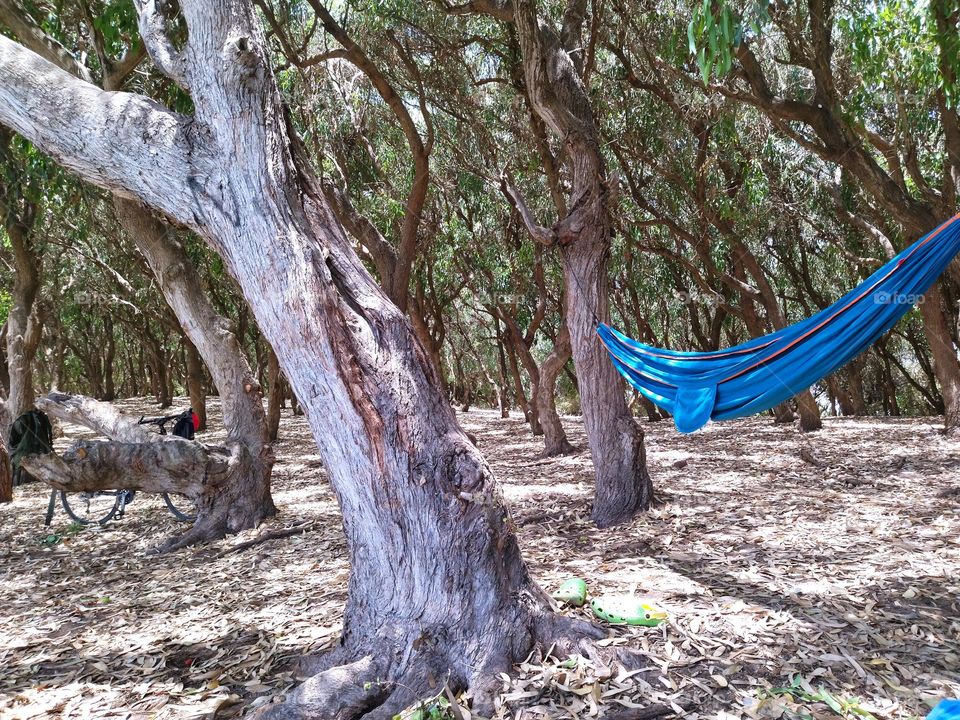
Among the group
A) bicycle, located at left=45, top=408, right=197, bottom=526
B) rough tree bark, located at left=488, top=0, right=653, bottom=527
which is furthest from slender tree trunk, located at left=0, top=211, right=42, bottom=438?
rough tree bark, located at left=488, top=0, right=653, bottom=527

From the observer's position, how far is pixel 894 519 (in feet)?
12.8

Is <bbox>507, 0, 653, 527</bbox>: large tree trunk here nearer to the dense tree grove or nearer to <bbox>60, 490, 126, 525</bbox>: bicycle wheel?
the dense tree grove

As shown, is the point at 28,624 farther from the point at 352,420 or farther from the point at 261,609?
the point at 352,420

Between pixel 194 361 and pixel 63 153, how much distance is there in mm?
8059

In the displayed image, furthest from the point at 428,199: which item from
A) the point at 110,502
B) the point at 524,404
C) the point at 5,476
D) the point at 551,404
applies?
the point at 5,476

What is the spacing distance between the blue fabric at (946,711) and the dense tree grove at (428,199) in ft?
3.35

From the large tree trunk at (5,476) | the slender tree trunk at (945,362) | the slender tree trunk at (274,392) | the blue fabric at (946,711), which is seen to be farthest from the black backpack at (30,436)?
the slender tree trunk at (945,362)

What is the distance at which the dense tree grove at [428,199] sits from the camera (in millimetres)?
2340

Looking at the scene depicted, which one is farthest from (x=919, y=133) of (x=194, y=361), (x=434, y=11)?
(x=194, y=361)

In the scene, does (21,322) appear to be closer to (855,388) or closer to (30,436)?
(30,436)

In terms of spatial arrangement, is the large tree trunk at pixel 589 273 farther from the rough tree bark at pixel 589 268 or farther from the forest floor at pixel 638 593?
the forest floor at pixel 638 593

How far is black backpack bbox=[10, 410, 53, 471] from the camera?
3.77m

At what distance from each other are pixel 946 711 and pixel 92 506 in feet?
18.8

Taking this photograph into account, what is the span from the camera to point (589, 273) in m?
4.20
